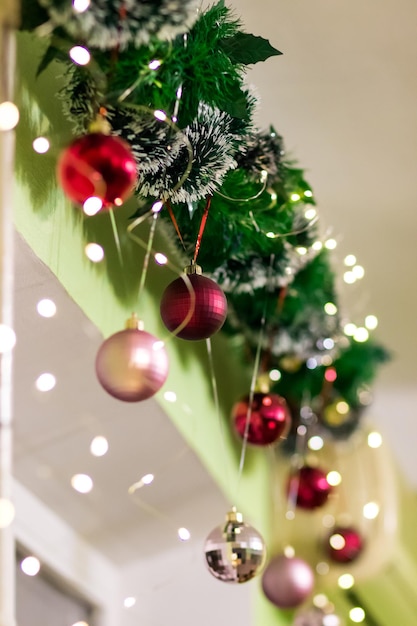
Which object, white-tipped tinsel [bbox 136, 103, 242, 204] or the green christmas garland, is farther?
white-tipped tinsel [bbox 136, 103, 242, 204]

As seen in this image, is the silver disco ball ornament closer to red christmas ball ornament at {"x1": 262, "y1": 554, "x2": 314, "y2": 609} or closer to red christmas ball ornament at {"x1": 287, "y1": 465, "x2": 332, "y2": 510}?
red christmas ball ornament at {"x1": 262, "y1": 554, "x2": 314, "y2": 609}

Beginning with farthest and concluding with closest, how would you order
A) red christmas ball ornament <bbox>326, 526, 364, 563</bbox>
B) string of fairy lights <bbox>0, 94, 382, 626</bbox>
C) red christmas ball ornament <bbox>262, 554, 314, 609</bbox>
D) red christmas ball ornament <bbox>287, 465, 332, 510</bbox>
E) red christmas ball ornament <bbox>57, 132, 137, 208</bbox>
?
red christmas ball ornament <bbox>326, 526, 364, 563</bbox> < red christmas ball ornament <bbox>287, 465, 332, 510</bbox> < red christmas ball ornament <bbox>262, 554, 314, 609</bbox> < string of fairy lights <bbox>0, 94, 382, 626</bbox> < red christmas ball ornament <bbox>57, 132, 137, 208</bbox>

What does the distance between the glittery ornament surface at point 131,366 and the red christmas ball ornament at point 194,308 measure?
77 mm

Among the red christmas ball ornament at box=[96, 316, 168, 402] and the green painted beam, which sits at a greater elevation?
the green painted beam

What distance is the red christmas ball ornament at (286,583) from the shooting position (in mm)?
1360

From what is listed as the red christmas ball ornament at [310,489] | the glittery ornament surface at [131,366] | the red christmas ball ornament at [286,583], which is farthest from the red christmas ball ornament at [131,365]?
the red christmas ball ornament at [310,489]

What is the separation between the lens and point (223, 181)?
879 millimetres

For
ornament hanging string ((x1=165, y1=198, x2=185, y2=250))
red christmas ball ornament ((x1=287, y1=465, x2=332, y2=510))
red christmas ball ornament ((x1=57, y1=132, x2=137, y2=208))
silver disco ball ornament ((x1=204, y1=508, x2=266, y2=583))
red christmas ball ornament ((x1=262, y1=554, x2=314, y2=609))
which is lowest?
red christmas ball ornament ((x1=262, y1=554, x2=314, y2=609))

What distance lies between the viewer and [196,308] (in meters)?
0.83

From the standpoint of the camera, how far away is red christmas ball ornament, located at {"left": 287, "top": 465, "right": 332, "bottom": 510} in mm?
1598

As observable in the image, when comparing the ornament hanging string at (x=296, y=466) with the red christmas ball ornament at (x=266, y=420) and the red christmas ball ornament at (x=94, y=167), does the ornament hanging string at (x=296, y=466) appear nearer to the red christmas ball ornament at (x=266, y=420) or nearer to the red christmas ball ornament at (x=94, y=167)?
the red christmas ball ornament at (x=266, y=420)

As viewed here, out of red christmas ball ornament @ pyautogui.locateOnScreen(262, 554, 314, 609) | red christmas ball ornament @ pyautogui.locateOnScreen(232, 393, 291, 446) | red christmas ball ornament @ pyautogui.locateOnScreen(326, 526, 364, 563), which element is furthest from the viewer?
red christmas ball ornament @ pyautogui.locateOnScreen(326, 526, 364, 563)

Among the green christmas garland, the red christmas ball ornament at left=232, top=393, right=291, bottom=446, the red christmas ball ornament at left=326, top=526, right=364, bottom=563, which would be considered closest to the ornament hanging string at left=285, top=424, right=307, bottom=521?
the red christmas ball ornament at left=326, top=526, right=364, bottom=563

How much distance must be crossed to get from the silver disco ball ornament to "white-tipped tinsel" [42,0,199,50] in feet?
1.93
